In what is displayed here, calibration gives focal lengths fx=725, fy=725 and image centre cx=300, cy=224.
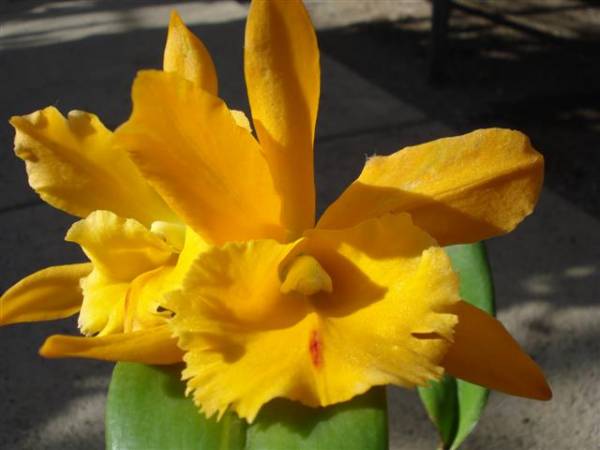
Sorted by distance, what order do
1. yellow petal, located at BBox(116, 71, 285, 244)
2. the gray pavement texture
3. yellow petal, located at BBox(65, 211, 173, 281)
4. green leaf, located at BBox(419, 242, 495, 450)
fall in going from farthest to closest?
the gray pavement texture → green leaf, located at BBox(419, 242, 495, 450) → yellow petal, located at BBox(65, 211, 173, 281) → yellow petal, located at BBox(116, 71, 285, 244)

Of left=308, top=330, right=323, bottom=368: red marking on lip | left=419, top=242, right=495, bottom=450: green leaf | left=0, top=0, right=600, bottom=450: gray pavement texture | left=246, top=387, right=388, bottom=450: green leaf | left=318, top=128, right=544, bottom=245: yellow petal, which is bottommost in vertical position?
left=0, top=0, right=600, bottom=450: gray pavement texture

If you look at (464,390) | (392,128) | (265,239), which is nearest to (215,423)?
(265,239)

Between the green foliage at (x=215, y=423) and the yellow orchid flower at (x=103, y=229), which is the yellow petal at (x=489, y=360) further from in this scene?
the yellow orchid flower at (x=103, y=229)

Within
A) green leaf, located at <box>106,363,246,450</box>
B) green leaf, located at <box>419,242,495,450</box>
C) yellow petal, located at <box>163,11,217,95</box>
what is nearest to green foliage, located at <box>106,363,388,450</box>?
green leaf, located at <box>106,363,246,450</box>

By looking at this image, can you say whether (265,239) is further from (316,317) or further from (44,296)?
(44,296)

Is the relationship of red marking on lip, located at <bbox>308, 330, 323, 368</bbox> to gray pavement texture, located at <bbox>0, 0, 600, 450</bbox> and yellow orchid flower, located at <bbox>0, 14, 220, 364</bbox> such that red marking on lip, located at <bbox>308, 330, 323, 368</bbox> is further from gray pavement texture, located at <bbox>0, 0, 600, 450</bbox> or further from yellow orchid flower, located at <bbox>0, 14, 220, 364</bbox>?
gray pavement texture, located at <bbox>0, 0, 600, 450</bbox>

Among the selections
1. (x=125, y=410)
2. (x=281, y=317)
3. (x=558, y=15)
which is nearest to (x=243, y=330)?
(x=281, y=317)
